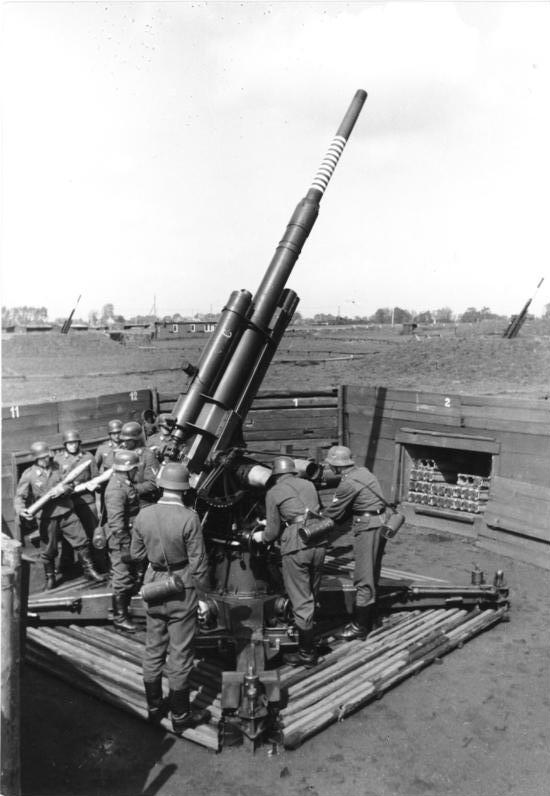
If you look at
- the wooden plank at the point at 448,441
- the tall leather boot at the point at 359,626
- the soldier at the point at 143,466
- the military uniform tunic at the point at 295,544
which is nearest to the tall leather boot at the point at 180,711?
the military uniform tunic at the point at 295,544

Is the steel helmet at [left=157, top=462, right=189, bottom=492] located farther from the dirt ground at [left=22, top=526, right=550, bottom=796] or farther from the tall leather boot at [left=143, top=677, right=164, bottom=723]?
the dirt ground at [left=22, top=526, right=550, bottom=796]

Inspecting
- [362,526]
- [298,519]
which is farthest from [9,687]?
[362,526]

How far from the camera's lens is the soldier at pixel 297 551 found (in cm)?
548

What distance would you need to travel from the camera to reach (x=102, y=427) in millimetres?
9523

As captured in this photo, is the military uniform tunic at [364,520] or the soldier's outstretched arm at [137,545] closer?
the soldier's outstretched arm at [137,545]

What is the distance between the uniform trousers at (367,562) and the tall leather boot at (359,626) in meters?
0.05

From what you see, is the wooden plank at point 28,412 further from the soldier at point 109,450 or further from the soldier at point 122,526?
the soldier at point 122,526

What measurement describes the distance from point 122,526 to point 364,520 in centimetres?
222

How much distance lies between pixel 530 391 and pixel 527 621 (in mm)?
7398

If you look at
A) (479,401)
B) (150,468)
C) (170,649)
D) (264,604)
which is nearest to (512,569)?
(479,401)

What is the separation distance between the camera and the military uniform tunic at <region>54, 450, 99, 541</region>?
752 centimetres

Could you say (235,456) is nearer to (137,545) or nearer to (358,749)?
(137,545)

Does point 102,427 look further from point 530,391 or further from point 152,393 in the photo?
point 530,391

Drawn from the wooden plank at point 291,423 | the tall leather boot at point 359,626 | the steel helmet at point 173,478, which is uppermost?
the steel helmet at point 173,478
